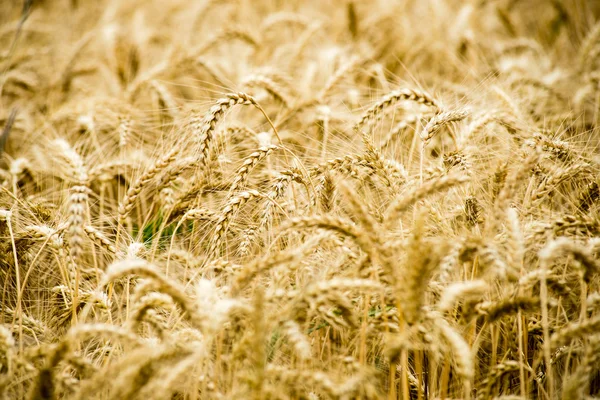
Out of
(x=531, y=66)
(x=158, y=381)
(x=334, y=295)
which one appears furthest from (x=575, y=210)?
(x=531, y=66)

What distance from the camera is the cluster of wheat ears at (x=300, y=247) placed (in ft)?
3.96

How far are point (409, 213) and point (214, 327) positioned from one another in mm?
1035

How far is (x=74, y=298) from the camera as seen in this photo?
1.49 metres

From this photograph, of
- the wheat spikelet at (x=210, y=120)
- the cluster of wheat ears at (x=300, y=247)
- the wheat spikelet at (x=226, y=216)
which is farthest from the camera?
the wheat spikelet at (x=210, y=120)

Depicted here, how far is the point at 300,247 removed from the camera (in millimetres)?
1407

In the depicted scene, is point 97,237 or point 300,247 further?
point 97,237

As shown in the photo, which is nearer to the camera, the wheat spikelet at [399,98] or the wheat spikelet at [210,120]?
the wheat spikelet at [210,120]

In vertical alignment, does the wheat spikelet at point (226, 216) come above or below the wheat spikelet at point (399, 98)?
below

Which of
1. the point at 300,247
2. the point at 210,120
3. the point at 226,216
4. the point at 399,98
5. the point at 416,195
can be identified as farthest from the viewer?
the point at 399,98

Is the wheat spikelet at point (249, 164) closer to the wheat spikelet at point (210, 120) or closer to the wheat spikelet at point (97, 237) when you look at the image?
the wheat spikelet at point (210, 120)

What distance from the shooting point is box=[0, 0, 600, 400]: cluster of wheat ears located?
1207 mm

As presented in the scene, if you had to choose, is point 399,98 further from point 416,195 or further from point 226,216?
point 226,216

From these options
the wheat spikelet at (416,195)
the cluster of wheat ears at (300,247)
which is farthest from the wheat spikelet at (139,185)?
the wheat spikelet at (416,195)

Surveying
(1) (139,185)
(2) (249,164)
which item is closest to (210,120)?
(2) (249,164)
